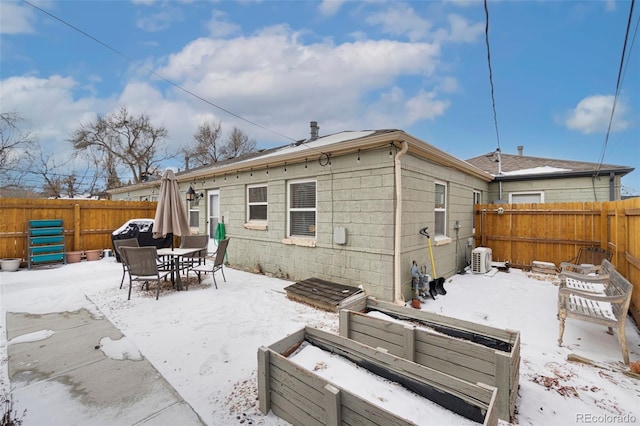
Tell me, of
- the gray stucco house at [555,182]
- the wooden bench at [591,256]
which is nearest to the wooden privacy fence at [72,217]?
the gray stucco house at [555,182]

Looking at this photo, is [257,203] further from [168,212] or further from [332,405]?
[332,405]

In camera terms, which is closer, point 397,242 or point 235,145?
point 397,242

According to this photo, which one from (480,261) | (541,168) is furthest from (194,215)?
(541,168)

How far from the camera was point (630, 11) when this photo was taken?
2.86 m

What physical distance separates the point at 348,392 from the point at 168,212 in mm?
5634

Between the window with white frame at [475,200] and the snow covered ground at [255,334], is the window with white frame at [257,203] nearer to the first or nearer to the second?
the snow covered ground at [255,334]

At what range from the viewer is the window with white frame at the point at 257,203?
23.4 ft

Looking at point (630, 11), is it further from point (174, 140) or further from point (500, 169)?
point (174, 140)

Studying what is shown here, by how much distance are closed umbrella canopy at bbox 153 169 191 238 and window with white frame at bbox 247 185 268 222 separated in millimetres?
1810

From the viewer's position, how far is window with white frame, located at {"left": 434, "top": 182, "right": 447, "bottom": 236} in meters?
6.43

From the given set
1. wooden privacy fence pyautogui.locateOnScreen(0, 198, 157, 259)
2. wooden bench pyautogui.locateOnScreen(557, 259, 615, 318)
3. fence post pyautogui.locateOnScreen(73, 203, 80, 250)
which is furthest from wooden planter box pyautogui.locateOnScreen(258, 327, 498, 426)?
fence post pyautogui.locateOnScreen(73, 203, 80, 250)

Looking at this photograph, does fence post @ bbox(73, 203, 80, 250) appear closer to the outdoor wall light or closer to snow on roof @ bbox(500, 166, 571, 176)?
the outdoor wall light

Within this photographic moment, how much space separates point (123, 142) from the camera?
20.5 metres

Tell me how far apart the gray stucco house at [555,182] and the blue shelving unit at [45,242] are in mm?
13983
